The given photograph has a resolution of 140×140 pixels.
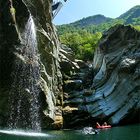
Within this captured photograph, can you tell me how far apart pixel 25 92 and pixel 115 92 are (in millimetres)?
19893

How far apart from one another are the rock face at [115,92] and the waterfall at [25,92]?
8.30 metres

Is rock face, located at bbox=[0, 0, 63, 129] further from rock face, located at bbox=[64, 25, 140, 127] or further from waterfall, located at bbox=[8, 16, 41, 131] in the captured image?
rock face, located at bbox=[64, 25, 140, 127]

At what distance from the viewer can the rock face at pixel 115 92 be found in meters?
61.8

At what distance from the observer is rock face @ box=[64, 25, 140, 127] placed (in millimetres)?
61781

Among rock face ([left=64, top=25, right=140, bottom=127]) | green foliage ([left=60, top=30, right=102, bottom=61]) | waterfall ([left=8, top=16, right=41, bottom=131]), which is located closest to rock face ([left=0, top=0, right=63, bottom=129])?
waterfall ([left=8, top=16, right=41, bottom=131])

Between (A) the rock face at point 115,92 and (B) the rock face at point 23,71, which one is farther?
(A) the rock face at point 115,92

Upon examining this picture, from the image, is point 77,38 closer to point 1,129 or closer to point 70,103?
point 70,103

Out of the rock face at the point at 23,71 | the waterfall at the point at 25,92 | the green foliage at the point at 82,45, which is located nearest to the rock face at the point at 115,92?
the rock face at the point at 23,71

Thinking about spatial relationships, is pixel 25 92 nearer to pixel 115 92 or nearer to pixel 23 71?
pixel 23 71

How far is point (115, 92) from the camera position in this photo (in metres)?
66.0

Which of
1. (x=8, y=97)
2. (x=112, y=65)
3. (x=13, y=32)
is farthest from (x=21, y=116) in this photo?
(x=112, y=65)

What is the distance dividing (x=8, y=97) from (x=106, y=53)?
33957 millimetres

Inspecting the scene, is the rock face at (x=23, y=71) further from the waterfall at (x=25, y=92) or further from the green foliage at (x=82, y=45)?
the green foliage at (x=82, y=45)

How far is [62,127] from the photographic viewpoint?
57344 millimetres
